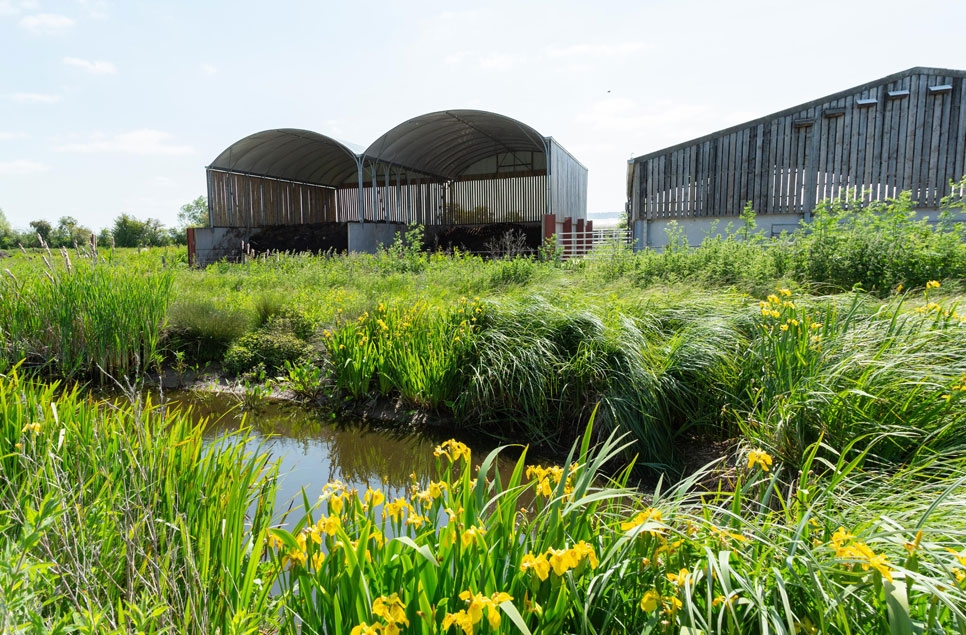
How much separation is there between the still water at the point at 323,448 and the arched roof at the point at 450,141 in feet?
41.0

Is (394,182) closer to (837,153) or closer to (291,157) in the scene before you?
(291,157)

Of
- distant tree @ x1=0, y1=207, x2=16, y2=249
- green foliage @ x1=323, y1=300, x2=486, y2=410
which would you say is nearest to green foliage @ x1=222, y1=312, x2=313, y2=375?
green foliage @ x1=323, y1=300, x2=486, y2=410

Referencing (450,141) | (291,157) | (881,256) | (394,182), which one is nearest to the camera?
(881,256)

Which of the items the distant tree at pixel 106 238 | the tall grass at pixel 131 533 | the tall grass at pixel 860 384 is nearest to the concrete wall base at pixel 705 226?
the tall grass at pixel 860 384

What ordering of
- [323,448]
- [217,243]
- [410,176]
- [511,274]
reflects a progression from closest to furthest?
1. [323,448]
2. [511,274]
3. [217,243]
4. [410,176]

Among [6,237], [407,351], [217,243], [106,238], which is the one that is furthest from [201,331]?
[217,243]

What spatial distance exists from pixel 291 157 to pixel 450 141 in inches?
240

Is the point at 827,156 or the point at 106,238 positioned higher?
the point at 827,156

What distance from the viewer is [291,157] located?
72.0ft

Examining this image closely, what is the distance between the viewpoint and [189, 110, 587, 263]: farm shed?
1856 centimetres

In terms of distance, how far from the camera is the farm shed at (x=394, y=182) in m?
18.6

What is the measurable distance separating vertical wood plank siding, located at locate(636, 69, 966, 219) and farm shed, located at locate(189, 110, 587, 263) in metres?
4.34

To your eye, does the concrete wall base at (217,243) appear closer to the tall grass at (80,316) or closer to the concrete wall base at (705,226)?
the concrete wall base at (705,226)

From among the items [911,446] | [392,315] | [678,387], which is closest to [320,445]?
[392,315]
